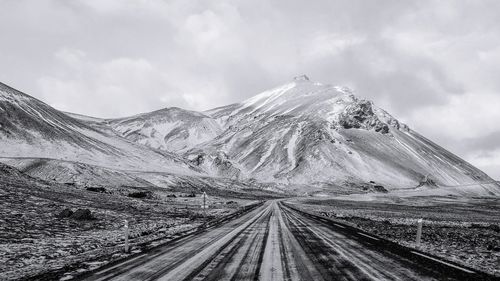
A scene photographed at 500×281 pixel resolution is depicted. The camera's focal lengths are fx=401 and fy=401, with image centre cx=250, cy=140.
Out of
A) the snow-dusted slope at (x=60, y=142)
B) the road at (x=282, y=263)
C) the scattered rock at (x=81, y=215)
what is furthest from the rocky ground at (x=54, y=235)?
the snow-dusted slope at (x=60, y=142)

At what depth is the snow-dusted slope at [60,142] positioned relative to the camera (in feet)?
430

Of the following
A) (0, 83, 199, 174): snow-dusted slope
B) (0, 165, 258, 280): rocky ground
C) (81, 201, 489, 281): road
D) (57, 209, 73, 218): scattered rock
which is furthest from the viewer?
(0, 83, 199, 174): snow-dusted slope

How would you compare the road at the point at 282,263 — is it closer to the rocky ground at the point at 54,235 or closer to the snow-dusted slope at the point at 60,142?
the rocky ground at the point at 54,235

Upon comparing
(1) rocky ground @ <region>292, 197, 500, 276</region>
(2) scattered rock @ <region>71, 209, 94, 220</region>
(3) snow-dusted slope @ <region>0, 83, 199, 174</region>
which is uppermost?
(3) snow-dusted slope @ <region>0, 83, 199, 174</region>

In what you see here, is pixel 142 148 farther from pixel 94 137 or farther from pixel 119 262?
pixel 119 262

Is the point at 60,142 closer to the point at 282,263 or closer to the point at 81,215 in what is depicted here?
the point at 81,215

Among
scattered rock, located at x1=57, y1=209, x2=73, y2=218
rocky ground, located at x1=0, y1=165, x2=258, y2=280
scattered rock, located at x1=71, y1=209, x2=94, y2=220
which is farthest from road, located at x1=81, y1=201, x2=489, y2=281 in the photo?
scattered rock, located at x1=57, y1=209, x2=73, y2=218

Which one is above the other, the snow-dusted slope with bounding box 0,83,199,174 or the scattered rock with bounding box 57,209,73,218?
the snow-dusted slope with bounding box 0,83,199,174

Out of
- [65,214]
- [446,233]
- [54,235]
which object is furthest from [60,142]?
[446,233]

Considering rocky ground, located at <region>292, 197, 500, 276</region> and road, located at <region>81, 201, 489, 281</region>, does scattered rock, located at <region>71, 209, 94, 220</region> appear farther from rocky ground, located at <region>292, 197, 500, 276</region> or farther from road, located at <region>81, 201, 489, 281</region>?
rocky ground, located at <region>292, 197, 500, 276</region>

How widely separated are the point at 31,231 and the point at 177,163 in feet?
531

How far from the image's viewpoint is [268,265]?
35.4 ft

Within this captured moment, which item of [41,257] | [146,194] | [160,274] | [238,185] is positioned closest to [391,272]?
[160,274]

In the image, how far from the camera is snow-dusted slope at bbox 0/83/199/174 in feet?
430
